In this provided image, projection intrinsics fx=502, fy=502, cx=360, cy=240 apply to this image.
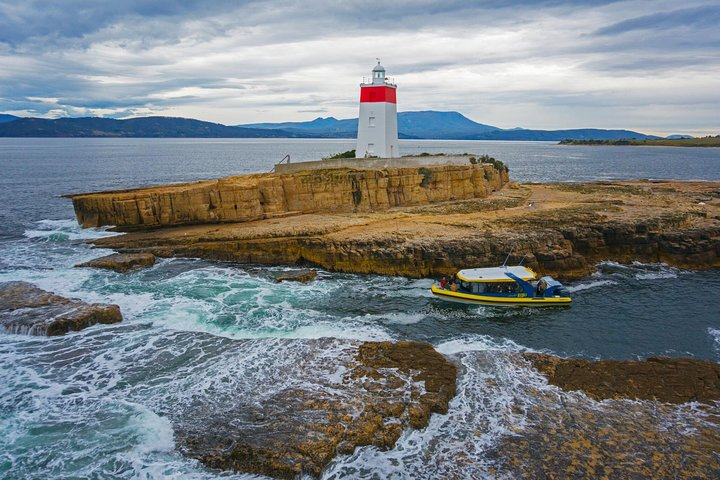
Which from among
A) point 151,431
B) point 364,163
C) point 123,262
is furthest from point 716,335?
point 123,262

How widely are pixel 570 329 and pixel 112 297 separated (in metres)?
21.1

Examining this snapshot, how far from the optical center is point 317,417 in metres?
14.0

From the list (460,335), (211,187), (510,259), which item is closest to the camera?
(460,335)

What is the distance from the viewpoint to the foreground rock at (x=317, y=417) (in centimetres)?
1253

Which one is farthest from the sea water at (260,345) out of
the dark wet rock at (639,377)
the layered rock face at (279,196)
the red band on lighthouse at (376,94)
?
the red band on lighthouse at (376,94)

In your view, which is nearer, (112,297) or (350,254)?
(112,297)

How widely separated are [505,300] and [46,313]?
803 inches

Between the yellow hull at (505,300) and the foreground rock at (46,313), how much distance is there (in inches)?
595

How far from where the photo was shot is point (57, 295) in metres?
23.1

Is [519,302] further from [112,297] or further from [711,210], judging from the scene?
[711,210]

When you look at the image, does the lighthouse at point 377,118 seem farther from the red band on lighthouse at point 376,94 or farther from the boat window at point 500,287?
the boat window at point 500,287

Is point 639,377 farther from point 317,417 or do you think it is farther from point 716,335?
point 317,417

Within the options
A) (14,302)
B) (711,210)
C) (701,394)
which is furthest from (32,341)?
(711,210)

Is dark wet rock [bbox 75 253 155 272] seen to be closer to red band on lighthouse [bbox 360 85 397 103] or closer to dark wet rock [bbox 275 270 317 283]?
dark wet rock [bbox 275 270 317 283]
